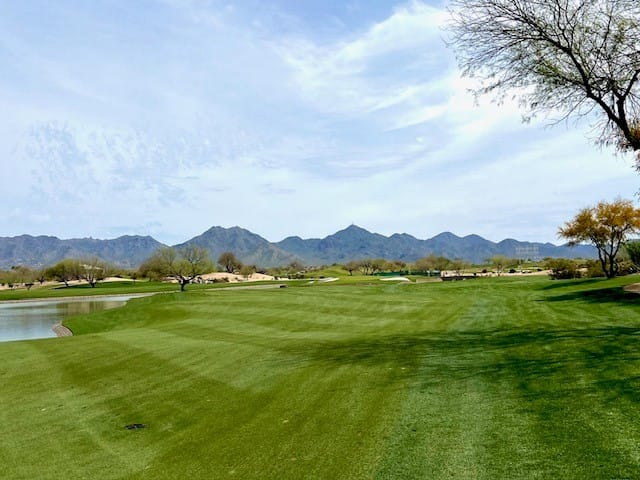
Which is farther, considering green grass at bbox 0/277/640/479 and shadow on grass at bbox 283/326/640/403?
shadow on grass at bbox 283/326/640/403

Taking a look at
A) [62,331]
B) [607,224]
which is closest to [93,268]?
[62,331]

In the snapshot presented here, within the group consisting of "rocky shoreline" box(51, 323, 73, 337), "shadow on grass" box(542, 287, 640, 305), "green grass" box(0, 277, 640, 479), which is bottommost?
"rocky shoreline" box(51, 323, 73, 337)

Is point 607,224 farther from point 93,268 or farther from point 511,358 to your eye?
point 93,268

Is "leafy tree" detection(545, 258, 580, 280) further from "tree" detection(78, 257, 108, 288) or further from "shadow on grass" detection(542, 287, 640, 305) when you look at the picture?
"tree" detection(78, 257, 108, 288)

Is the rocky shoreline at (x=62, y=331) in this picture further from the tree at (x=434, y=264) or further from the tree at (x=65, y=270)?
the tree at (x=434, y=264)

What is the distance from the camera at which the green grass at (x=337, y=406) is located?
18.6 feet

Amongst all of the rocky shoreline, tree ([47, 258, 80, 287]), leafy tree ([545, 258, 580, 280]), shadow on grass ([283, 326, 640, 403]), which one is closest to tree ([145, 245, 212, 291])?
the rocky shoreline

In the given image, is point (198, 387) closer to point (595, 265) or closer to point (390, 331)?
point (390, 331)

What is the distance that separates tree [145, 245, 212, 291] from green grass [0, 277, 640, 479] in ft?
265

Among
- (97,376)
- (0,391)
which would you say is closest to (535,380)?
(97,376)

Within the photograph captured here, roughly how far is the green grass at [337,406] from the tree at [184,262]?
265 ft

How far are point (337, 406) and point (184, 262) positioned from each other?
306 ft

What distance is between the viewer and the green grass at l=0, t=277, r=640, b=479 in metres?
5.67

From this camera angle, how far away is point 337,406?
790 cm
